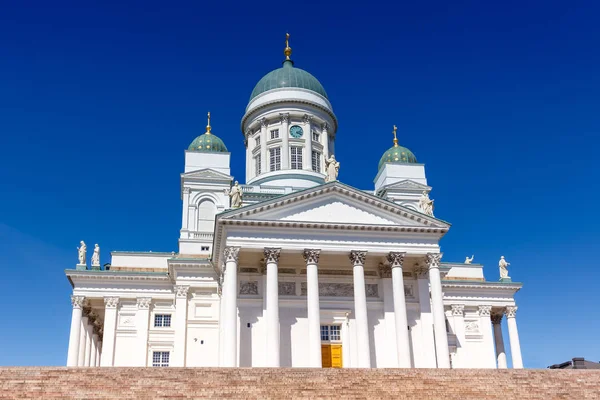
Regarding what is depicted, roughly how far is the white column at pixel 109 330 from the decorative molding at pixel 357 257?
58.7ft

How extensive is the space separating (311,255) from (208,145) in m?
21.1

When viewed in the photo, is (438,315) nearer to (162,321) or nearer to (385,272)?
(385,272)

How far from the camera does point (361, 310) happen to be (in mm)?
35031

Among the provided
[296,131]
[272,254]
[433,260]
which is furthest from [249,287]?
[296,131]

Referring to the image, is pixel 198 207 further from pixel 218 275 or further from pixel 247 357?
pixel 247 357

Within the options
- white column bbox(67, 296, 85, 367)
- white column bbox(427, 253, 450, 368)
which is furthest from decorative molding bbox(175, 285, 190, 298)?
white column bbox(427, 253, 450, 368)

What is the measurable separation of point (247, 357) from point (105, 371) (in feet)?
45.3

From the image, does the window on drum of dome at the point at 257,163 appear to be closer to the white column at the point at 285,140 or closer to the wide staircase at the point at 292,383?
the white column at the point at 285,140

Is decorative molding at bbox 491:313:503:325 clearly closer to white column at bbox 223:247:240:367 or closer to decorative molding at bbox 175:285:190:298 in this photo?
decorative molding at bbox 175:285:190:298

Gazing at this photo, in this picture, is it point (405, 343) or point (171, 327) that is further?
point (171, 327)

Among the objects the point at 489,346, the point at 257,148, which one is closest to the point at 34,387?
the point at 257,148

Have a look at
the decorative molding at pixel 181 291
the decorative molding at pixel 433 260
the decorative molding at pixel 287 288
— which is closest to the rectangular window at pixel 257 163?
the decorative molding at pixel 181 291

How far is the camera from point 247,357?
36.1 meters

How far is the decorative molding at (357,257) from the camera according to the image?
36.1m
